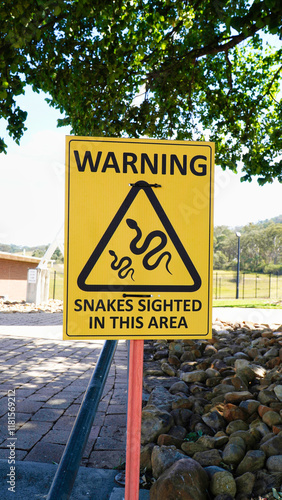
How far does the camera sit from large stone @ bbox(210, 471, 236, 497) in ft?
7.22

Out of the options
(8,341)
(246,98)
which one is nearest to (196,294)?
(8,341)

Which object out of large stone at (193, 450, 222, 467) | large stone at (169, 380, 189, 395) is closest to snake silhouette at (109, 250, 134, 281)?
large stone at (193, 450, 222, 467)

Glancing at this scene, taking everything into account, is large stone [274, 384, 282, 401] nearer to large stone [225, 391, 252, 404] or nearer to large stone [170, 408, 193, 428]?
large stone [225, 391, 252, 404]

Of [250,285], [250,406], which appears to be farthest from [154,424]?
[250,285]

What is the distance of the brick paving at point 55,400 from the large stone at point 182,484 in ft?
2.06

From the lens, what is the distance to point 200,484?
2160mm

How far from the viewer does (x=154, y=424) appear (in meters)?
2.98

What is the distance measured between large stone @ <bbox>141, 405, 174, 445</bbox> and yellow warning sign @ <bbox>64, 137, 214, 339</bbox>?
181 centimetres

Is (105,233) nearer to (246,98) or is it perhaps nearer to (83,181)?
(83,181)

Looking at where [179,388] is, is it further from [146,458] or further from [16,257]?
[16,257]

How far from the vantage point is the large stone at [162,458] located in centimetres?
241

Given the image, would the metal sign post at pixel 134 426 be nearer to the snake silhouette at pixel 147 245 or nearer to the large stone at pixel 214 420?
the snake silhouette at pixel 147 245

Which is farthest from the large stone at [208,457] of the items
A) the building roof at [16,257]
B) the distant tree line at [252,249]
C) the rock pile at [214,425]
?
the distant tree line at [252,249]

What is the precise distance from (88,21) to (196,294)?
647 centimetres
